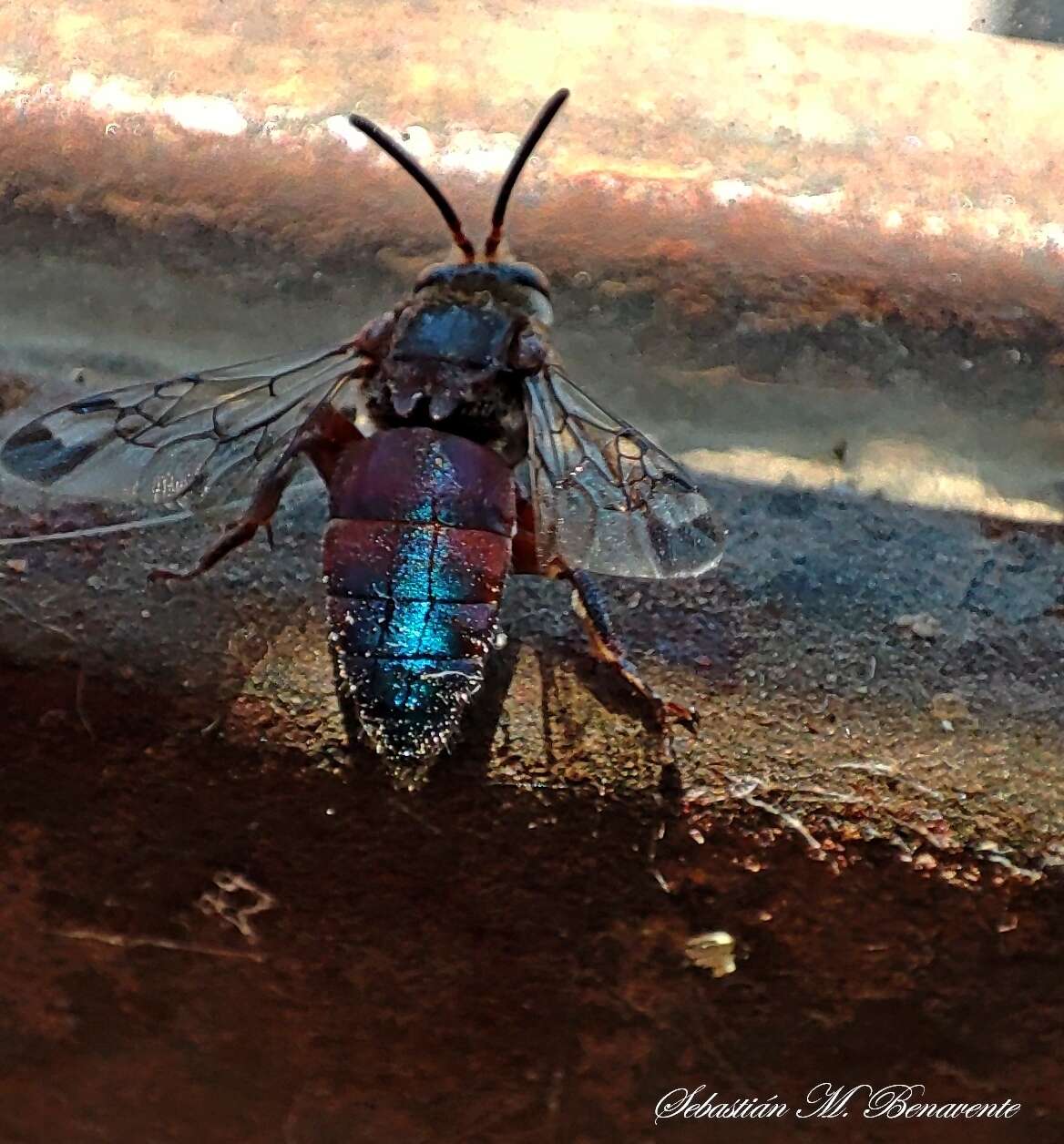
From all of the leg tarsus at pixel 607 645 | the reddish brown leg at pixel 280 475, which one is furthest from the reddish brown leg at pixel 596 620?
the reddish brown leg at pixel 280 475

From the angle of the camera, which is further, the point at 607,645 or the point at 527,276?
the point at 527,276

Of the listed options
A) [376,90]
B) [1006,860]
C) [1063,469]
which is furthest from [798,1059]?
[376,90]

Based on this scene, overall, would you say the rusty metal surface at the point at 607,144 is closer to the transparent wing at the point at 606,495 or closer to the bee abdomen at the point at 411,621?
the transparent wing at the point at 606,495

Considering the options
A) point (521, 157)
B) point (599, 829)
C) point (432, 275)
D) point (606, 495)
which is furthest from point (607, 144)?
point (599, 829)

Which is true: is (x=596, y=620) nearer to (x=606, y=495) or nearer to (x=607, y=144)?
(x=606, y=495)

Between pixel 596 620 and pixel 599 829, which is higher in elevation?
pixel 596 620

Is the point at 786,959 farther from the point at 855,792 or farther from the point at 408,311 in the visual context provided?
the point at 408,311

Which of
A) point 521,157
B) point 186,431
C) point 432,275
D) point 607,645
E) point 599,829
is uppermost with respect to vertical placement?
point 521,157
